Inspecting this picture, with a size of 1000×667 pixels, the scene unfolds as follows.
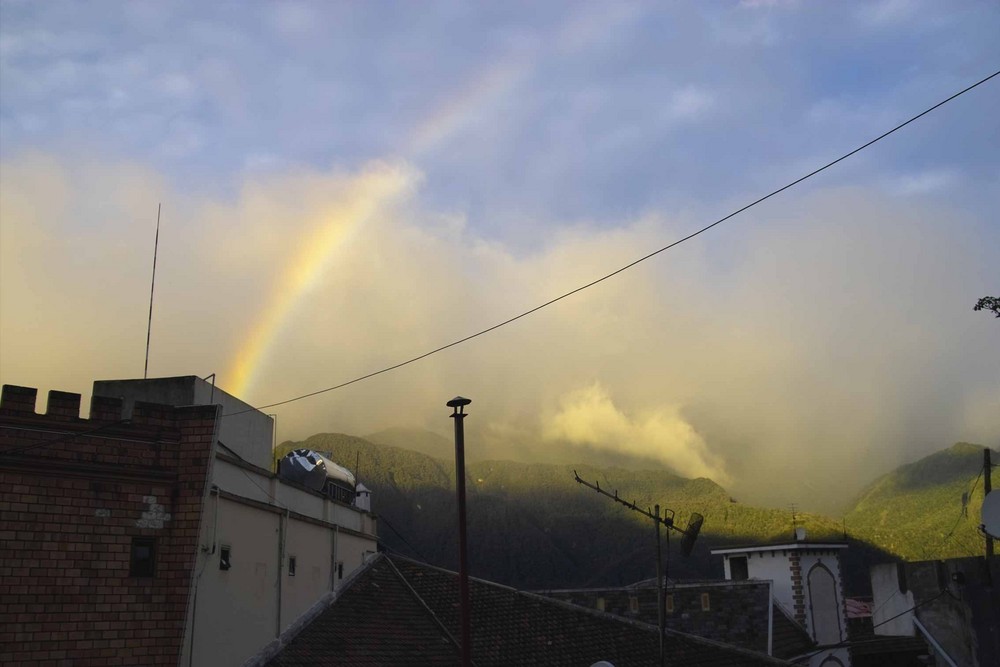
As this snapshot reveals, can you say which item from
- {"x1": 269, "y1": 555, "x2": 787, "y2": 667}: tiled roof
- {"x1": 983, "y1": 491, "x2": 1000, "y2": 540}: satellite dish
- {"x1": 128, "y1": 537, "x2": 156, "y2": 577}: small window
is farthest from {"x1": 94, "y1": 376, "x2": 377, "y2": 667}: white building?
{"x1": 983, "y1": 491, "x2": 1000, "y2": 540}: satellite dish

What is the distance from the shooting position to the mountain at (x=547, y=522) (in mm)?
88562

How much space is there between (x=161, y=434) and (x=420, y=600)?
28.6ft

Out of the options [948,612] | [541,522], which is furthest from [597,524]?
[948,612]

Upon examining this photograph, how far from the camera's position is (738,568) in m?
45.0

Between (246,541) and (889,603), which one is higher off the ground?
(246,541)

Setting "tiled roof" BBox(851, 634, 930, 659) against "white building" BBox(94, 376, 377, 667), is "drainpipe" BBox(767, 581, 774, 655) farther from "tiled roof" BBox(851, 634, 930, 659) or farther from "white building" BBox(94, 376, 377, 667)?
"white building" BBox(94, 376, 377, 667)

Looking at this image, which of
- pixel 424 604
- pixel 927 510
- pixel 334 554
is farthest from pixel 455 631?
pixel 927 510

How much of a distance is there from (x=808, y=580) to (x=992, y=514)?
20.6 m

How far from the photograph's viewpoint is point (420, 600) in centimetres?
2427

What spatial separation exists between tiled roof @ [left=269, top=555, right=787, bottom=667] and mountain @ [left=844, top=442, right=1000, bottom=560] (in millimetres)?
52406

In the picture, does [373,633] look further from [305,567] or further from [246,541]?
[305,567]

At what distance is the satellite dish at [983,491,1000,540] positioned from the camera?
71.1 feet

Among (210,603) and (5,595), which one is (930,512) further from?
(5,595)

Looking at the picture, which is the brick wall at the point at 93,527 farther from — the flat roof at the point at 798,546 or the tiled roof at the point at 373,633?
the flat roof at the point at 798,546
